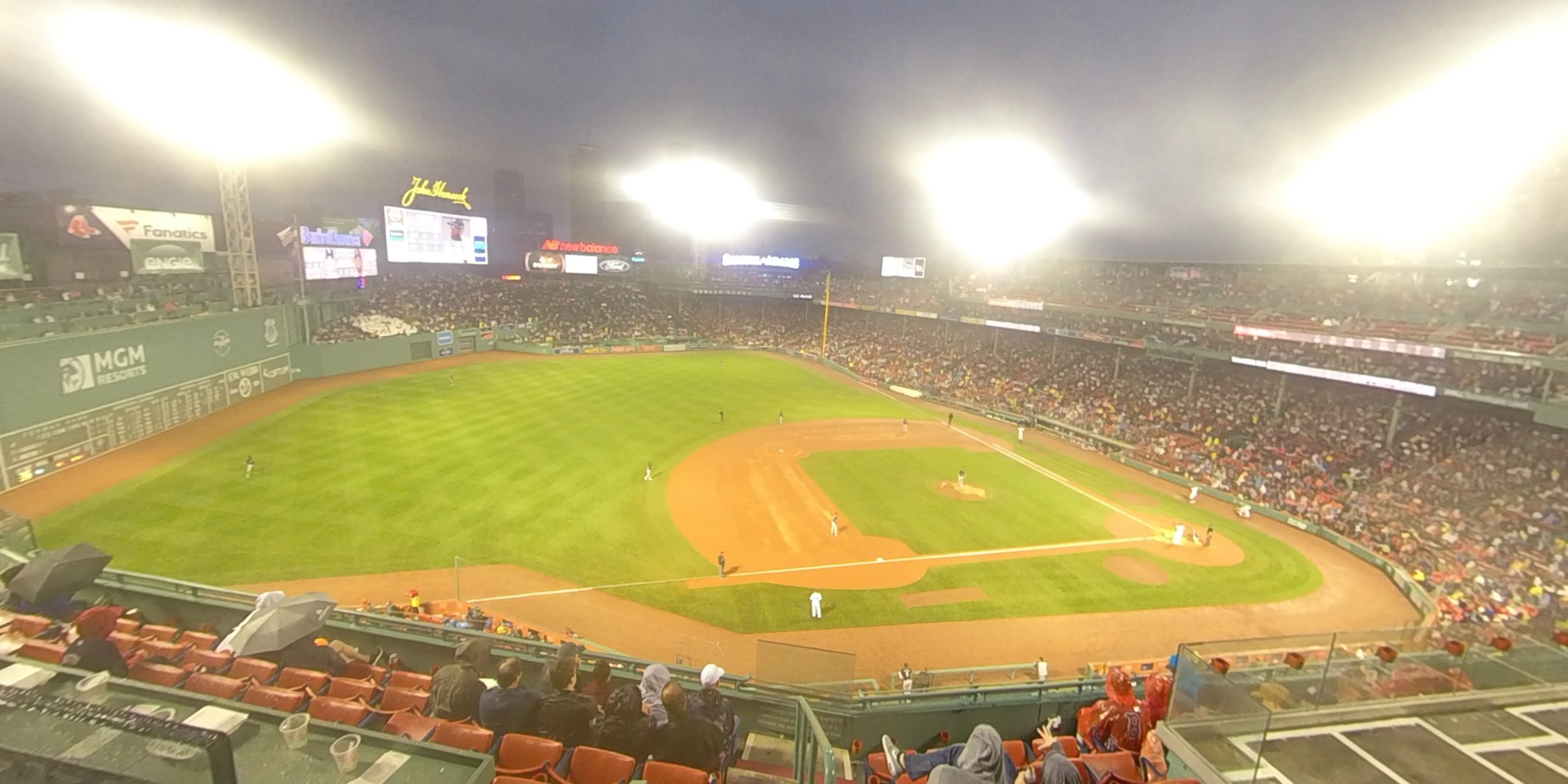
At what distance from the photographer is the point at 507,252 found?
152625 mm

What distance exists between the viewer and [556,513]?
82.0 ft

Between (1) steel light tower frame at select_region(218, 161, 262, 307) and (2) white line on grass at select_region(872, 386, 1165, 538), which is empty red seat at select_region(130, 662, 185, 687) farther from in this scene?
(1) steel light tower frame at select_region(218, 161, 262, 307)

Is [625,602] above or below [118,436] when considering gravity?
below

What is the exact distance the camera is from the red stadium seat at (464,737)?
257 inches

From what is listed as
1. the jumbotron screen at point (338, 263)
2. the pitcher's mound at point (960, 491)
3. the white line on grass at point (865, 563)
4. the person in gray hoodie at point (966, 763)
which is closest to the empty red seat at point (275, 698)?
the person in gray hoodie at point (966, 763)

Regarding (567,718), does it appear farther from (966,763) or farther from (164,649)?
(164,649)

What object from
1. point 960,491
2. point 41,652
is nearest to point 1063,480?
point 960,491

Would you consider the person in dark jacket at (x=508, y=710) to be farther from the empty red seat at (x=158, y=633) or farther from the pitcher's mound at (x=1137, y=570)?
the pitcher's mound at (x=1137, y=570)

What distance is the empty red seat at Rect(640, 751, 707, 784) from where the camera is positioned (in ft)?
20.4

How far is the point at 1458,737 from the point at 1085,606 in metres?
14.3

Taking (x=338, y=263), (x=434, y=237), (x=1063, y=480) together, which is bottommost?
(x=1063, y=480)

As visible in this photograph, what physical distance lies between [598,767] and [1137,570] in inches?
901

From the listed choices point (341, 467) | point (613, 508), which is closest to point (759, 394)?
point (613, 508)

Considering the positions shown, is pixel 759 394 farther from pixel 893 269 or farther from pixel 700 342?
pixel 893 269
